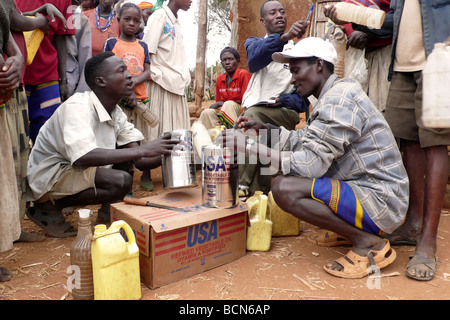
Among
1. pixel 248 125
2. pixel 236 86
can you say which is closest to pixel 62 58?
pixel 248 125

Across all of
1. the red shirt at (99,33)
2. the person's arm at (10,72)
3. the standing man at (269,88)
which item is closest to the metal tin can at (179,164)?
the person's arm at (10,72)

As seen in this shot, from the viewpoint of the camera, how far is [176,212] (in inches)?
98.6

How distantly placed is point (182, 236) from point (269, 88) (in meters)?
2.09

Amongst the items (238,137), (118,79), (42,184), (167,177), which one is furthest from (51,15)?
(238,137)

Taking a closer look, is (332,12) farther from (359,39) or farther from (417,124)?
(417,124)

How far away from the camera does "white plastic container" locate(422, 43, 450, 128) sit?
6.69ft

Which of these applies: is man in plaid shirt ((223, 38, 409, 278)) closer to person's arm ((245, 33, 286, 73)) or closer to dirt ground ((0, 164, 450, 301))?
dirt ground ((0, 164, 450, 301))

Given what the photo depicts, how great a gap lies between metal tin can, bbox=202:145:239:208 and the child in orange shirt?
1923 mm

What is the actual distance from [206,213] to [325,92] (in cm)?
112

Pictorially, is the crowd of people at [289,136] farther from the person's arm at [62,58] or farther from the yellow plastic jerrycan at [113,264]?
the yellow plastic jerrycan at [113,264]

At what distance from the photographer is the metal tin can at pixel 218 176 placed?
2.60 m

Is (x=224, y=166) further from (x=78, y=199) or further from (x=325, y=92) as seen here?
(x=78, y=199)

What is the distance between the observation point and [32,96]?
355 centimetres

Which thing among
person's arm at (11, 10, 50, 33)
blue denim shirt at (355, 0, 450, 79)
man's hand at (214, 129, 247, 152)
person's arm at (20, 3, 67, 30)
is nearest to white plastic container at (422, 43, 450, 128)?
blue denim shirt at (355, 0, 450, 79)
